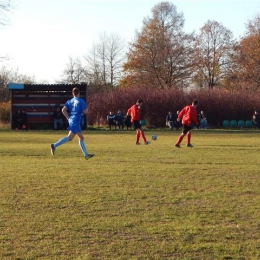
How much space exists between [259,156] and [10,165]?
7.17 m

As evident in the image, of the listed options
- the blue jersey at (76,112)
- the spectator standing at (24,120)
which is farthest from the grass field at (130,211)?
the spectator standing at (24,120)

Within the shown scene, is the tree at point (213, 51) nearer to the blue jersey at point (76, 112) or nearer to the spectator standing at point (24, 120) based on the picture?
the spectator standing at point (24, 120)

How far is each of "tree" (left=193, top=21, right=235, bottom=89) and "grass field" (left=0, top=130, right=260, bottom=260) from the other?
47419 mm

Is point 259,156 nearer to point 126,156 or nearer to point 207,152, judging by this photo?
point 207,152

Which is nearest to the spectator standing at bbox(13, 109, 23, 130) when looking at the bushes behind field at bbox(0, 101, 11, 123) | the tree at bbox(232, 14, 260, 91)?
the bushes behind field at bbox(0, 101, 11, 123)

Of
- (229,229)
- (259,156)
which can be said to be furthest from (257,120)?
(229,229)

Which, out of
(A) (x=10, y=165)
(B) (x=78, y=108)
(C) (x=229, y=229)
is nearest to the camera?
(C) (x=229, y=229)

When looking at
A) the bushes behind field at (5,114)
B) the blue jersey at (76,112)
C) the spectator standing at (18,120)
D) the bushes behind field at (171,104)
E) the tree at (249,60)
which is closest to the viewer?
the blue jersey at (76,112)

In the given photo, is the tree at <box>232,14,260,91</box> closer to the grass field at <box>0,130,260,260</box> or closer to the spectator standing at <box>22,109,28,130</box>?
the spectator standing at <box>22,109,28,130</box>

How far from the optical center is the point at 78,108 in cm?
1448

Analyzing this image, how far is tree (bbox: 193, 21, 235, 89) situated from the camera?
60094 mm

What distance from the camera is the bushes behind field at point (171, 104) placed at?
43.4 m

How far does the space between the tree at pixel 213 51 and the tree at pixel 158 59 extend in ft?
4.47

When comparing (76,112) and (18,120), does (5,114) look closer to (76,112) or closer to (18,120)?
(18,120)
